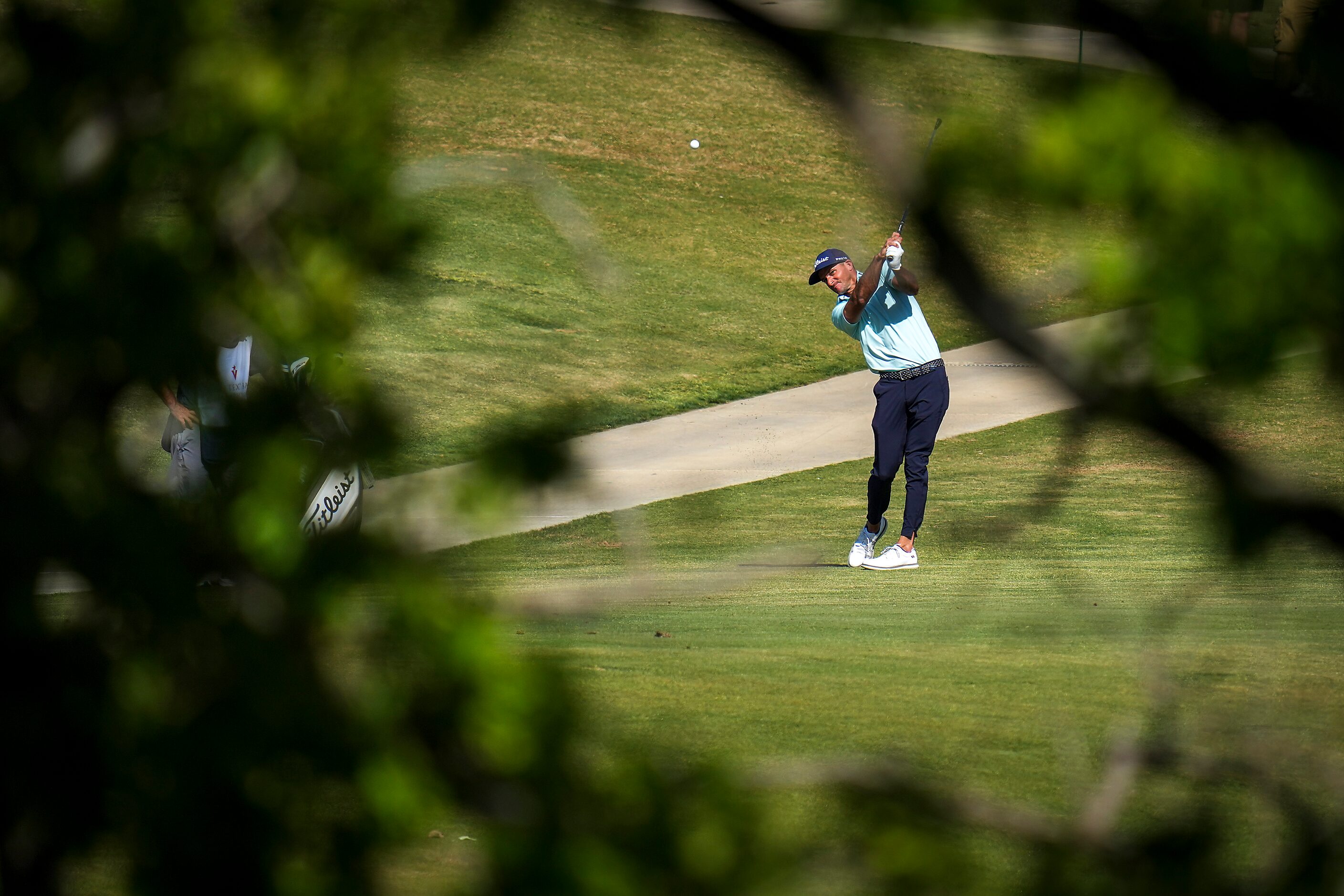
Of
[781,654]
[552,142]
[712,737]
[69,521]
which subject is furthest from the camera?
[552,142]

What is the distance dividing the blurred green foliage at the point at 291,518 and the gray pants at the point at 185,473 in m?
0.06

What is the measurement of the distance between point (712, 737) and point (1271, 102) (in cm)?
371

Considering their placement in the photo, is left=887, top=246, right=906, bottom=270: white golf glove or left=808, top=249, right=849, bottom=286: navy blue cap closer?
left=887, top=246, right=906, bottom=270: white golf glove

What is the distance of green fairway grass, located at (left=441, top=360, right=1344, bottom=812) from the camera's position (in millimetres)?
2137

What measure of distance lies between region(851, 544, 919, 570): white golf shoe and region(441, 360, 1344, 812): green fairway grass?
0.14 m

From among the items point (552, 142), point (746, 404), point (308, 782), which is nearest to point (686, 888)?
point (308, 782)

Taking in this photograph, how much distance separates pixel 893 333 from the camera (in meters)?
11.0

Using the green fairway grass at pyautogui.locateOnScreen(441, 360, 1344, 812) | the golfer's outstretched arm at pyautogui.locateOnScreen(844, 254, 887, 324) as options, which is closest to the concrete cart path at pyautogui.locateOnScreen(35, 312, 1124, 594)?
the green fairway grass at pyautogui.locateOnScreen(441, 360, 1344, 812)

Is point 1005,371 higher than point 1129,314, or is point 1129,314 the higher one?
point 1129,314

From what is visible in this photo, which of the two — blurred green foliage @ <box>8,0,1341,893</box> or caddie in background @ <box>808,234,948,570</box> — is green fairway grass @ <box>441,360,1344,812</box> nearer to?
blurred green foliage @ <box>8,0,1341,893</box>

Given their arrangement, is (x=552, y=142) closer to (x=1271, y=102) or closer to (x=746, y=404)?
(x=746, y=404)

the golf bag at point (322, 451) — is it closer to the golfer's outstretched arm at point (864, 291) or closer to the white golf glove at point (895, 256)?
the golfer's outstretched arm at point (864, 291)

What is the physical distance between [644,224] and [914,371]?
45.7ft

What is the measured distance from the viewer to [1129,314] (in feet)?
5.24
